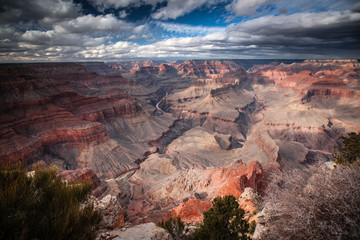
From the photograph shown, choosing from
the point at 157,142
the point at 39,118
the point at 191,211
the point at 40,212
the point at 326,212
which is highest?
the point at 40,212

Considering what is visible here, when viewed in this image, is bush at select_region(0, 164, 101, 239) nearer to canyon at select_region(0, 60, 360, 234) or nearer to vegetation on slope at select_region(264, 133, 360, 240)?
canyon at select_region(0, 60, 360, 234)

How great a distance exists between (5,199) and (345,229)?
969 cm

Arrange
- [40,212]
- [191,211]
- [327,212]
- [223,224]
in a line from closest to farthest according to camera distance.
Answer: [40,212]
[327,212]
[223,224]
[191,211]

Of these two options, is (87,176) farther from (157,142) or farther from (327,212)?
(157,142)

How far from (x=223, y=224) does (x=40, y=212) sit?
291 inches

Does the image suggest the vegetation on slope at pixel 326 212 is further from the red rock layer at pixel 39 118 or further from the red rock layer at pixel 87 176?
the red rock layer at pixel 39 118

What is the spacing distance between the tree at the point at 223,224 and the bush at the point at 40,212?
4.93 metres

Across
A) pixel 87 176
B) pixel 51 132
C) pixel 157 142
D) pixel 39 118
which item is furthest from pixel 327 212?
pixel 157 142

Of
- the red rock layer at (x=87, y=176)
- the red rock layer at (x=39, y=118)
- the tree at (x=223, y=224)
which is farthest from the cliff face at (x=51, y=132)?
the tree at (x=223, y=224)

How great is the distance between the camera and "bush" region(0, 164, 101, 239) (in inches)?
167

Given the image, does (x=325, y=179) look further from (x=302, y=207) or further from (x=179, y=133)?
(x=179, y=133)

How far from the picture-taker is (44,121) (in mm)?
48875

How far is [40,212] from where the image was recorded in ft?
17.6

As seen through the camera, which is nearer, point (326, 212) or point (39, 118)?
point (326, 212)
